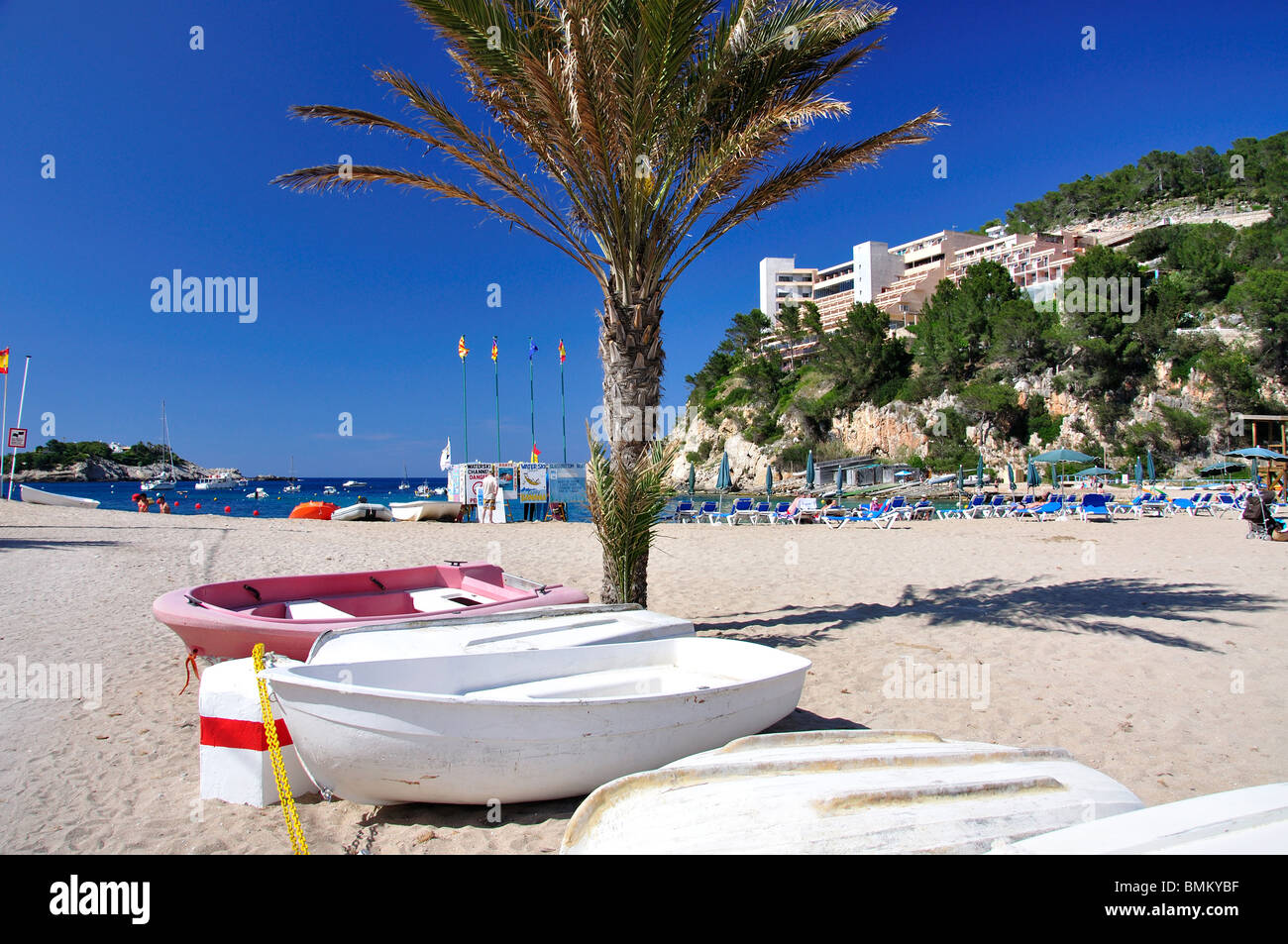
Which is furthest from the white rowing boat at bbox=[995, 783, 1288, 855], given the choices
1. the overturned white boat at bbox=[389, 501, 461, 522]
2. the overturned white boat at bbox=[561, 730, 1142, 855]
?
the overturned white boat at bbox=[389, 501, 461, 522]

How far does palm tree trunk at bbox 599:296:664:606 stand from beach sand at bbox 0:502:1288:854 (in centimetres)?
136

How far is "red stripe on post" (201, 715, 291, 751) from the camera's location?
11.6 feet

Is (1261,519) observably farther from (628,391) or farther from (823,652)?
(628,391)

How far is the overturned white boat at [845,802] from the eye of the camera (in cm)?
226

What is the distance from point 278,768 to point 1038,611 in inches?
315

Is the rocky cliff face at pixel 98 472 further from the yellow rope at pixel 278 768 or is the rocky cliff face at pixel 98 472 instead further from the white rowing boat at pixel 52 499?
the yellow rope at pixel 278 768

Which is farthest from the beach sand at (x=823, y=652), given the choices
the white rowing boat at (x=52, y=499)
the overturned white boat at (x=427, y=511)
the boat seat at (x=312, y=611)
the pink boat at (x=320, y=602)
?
the white rowing boat at (x=52, y=499)

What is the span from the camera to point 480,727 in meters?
3.11

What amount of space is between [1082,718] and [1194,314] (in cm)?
5583

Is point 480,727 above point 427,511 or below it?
below

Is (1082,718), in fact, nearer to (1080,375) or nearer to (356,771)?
(356,771)

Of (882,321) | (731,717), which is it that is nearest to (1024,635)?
(731,717)

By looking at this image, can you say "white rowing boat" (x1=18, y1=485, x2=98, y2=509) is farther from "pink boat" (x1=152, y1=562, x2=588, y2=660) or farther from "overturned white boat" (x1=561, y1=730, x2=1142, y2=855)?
"overturned white boat" (x1=561, y1=730, x2=1142, y2=855)

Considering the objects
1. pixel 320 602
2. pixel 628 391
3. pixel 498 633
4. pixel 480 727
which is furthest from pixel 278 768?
pixel 628 391
